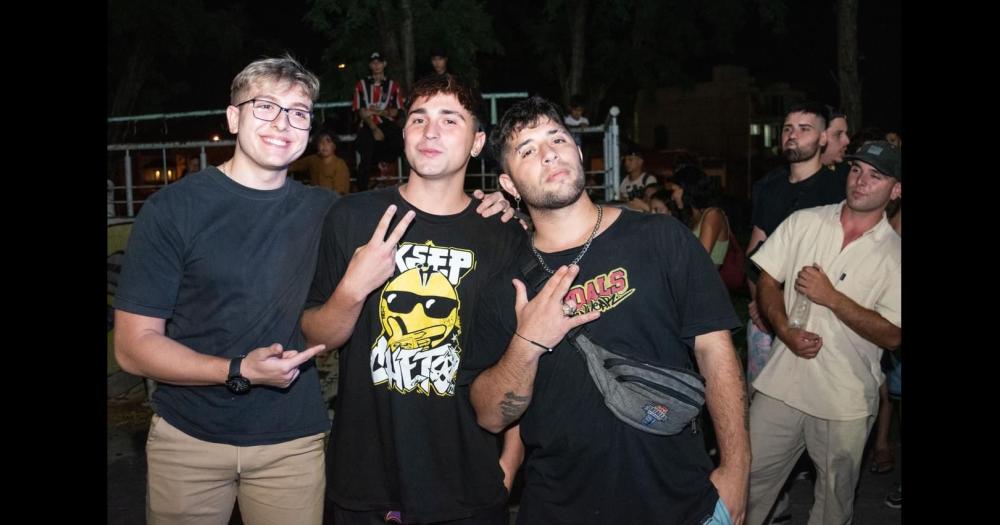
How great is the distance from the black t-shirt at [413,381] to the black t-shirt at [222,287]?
16 cm

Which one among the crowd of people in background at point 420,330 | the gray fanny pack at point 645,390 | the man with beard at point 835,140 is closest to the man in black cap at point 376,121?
the man with beard at point 835,140

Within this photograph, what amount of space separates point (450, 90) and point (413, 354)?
1.18m

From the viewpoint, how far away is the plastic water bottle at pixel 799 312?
451cm

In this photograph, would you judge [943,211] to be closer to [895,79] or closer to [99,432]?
[99,432]

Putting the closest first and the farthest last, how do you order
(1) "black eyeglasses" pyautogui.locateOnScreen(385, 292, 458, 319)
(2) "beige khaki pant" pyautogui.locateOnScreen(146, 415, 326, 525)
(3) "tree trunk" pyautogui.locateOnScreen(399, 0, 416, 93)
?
(2) "beige khaki pant" pyautogui.locateOnScreen(146, 415, 326, 525) → (1) "black eyeglasses" pyautogui.locateOnScreen(385, 292, 458, 319) → (3) "tree trunk" pyautogui.locateOnScreen(399, 0, 416, 93)

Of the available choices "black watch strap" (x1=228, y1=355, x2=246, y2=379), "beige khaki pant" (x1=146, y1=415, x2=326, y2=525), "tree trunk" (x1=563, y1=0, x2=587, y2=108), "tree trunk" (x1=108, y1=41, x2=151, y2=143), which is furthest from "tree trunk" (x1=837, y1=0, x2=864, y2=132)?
"tree trunk" (x1=108, y1=41, x2=151, y2=143)

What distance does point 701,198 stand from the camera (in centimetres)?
673

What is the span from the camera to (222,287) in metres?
3.13

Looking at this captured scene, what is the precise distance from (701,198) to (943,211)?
3.77 meters

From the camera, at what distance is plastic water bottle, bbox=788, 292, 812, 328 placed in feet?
14.8

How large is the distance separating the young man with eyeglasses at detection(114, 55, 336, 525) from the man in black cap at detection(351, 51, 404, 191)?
23.2 ft

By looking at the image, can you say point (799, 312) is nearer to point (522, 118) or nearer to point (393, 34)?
point (522, 118)

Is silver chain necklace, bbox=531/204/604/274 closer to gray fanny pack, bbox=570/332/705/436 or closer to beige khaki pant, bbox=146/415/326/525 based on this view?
gray fanny pack, bbox=570/332/705/436

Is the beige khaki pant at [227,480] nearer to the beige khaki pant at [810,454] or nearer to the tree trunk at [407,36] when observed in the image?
the beige khaki pant at [810,454]
